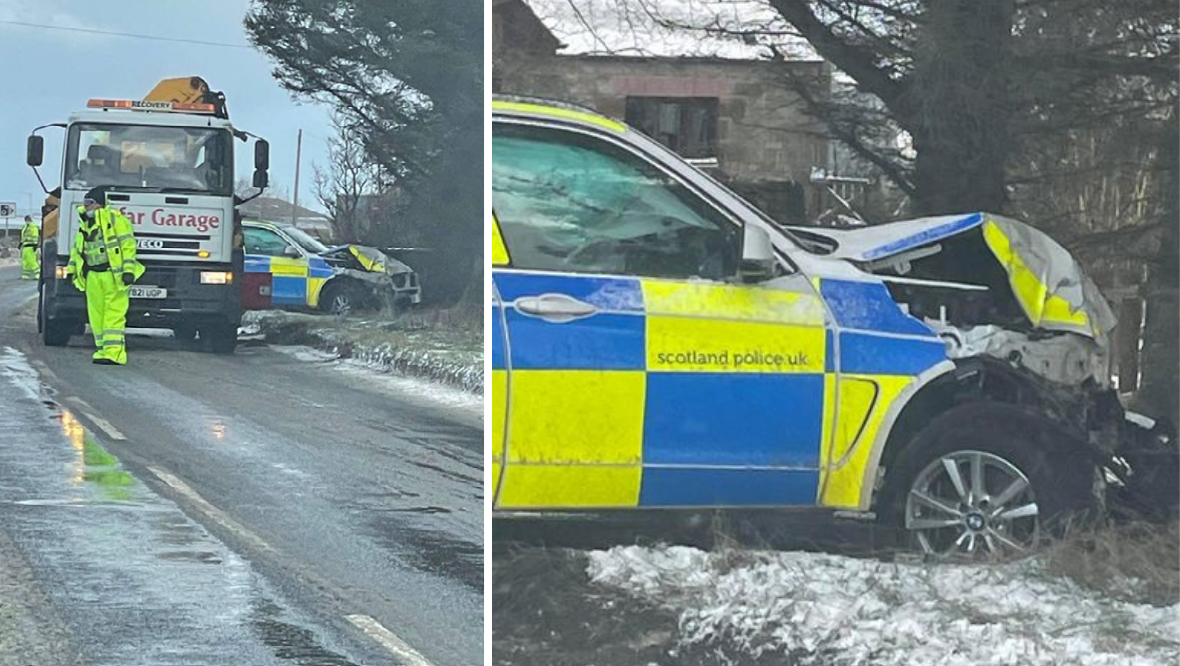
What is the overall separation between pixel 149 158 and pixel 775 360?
53.7 inches

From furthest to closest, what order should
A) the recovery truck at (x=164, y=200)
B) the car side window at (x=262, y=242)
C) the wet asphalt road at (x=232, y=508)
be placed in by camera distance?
the car side window at (x=262, y=242) < the recovery truck at (x=164, y=200) < the wet asphalt road at (x=232, y=508)

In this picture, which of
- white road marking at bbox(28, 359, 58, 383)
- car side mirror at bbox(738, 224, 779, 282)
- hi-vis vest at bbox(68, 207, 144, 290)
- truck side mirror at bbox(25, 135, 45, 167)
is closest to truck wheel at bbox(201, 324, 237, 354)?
hi-vis vest at bbox(68, 207, 144, 290)

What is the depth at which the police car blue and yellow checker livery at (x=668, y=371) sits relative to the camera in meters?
Result: 2.95

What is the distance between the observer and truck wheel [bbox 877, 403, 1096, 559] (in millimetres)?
3057

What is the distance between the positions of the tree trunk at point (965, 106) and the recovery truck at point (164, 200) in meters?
1.41

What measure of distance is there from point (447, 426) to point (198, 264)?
0.63 meters

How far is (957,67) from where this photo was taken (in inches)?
120

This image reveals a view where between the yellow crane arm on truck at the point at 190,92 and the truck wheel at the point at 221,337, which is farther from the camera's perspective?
the truck wheel at the point at 221,337

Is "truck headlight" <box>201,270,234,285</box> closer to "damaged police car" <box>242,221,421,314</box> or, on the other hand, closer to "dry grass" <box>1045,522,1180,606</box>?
"damaged police car" <box>242,221,421,314</box>

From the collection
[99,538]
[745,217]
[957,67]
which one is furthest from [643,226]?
[99,538]

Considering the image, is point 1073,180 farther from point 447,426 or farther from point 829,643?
point 447,426

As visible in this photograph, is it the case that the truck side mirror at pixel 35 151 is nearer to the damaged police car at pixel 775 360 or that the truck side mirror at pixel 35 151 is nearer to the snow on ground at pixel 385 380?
the snow on ground at pixel 385 380

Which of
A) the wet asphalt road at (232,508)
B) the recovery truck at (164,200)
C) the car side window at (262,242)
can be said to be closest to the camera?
the wet asphalt road at (232,508)

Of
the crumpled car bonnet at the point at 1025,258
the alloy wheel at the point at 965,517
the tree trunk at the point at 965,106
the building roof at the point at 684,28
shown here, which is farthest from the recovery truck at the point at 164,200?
the alloy wheel at the point at 965,517
